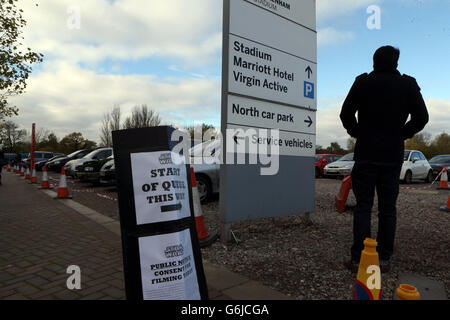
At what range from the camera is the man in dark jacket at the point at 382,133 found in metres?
2.95

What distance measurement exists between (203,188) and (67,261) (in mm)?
3950

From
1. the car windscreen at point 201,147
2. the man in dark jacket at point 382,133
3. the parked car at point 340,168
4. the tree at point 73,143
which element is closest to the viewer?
the man in dark jacket at point 382,133

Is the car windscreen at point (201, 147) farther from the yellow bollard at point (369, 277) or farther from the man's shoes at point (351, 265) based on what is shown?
the yellow bollard at point (369, 277)

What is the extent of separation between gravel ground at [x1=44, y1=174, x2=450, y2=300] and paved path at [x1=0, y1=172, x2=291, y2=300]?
1.01 feet

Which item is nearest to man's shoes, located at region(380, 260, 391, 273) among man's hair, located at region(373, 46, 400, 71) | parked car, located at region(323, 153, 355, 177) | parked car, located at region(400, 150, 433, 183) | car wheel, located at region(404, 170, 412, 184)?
man's hair, located at region(373, 46, 400, 71)

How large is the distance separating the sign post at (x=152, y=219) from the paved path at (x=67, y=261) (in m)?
0.85

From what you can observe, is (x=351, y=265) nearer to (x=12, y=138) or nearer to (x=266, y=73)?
(x=266, y=73)

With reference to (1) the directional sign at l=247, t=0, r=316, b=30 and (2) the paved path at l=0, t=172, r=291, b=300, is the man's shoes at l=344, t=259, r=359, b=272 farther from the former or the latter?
(1) the directional sign at l=247, t=0, r=316, b=30

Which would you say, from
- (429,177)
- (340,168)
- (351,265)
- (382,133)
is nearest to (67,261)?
(351,265)

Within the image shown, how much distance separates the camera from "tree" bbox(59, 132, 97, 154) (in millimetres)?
66500

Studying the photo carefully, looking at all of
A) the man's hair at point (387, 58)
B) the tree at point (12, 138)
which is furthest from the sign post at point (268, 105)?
the tree at point (12, 138)
